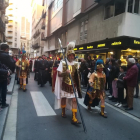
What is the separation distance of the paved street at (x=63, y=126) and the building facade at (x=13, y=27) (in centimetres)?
7837

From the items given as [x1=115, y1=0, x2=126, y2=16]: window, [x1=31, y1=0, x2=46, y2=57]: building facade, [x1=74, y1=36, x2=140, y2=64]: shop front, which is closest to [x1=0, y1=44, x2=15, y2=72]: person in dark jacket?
[x1=74, y1=36, x2=140, y2=64]: shop front

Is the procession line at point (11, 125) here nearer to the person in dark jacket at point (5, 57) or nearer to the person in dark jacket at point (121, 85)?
the person in dark jacket at point (5, 57)

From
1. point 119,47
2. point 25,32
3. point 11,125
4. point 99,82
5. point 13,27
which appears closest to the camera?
point 11,125

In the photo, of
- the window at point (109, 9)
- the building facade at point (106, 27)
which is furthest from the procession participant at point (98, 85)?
the window at point (109, 9)

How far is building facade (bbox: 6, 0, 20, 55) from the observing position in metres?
77.7

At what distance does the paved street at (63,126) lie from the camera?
3588mm

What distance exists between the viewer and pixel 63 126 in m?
4.10

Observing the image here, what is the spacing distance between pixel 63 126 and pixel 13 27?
271ft

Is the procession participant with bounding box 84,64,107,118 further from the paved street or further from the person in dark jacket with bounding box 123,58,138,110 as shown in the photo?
the person in dark jacket with bounding box 123,58,138,110

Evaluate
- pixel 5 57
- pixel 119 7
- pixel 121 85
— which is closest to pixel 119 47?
pixel 119 7

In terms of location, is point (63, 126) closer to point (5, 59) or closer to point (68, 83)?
point (68, 83)

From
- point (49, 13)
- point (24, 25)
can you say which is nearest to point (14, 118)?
point (49, 13)

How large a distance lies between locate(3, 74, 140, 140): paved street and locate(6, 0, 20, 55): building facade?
78371 millimetres

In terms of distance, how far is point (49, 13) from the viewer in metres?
32.7
